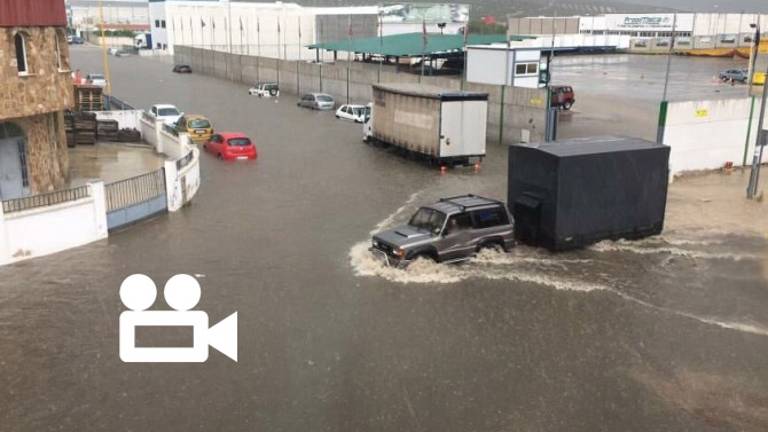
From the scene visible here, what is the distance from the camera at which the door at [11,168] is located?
22.2 m

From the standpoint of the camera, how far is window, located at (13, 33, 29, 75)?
21.0 m

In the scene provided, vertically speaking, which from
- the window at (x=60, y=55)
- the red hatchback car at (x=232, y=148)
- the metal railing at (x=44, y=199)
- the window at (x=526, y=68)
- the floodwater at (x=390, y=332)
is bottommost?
the floodwater at (x=390, y=332)

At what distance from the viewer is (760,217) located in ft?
75.2

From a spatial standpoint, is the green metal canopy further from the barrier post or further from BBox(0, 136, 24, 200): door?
the barrier post

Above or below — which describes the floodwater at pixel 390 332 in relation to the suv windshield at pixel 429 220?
below

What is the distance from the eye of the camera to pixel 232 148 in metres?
31.6

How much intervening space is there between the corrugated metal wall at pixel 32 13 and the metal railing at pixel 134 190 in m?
5.67

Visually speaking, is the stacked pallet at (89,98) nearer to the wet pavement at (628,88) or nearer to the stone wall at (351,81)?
the stone wall at (351,81)

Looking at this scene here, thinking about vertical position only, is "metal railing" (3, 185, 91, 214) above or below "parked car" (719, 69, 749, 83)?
below

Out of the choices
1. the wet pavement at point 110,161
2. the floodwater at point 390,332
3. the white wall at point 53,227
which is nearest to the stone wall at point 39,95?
the wet pavement at point 110,161

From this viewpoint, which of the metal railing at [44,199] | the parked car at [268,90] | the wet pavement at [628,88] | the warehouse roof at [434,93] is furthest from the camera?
the parked car at [268,90]

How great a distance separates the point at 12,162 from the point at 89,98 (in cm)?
1967

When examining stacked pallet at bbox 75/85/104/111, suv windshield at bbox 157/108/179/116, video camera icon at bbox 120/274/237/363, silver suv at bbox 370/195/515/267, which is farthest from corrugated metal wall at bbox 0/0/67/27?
stacked pallet at bbox 75/85/104/111

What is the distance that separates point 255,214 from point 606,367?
43.9 ft
